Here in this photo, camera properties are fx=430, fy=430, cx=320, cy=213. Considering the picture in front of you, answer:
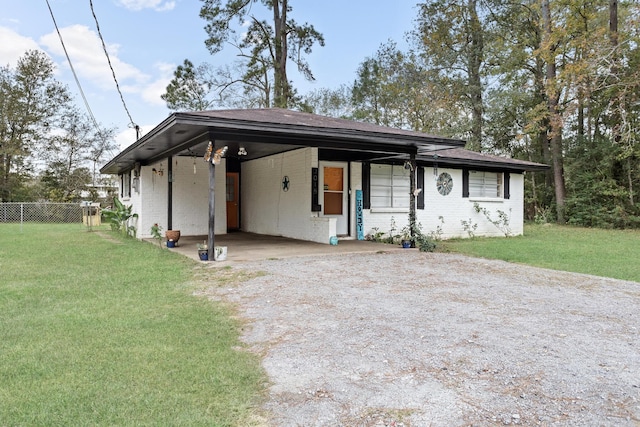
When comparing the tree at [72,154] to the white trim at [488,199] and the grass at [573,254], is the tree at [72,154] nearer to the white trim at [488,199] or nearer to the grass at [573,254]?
the white trim at [488,199]

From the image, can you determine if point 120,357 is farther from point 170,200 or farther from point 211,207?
point 170,200

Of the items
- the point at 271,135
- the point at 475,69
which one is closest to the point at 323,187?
the point at 271,135

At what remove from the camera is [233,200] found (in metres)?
13.6

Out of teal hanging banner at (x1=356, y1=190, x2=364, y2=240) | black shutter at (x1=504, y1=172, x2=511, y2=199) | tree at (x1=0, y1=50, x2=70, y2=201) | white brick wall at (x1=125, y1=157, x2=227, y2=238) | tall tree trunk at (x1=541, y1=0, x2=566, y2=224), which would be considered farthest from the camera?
tree at (x1=0, y1=50, x2=70, y2=201)

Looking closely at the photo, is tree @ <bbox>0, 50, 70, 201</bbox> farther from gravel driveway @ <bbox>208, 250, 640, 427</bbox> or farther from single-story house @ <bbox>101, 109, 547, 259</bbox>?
gravel driveway @ <bbox>208, 250, 640, 427</bbox>

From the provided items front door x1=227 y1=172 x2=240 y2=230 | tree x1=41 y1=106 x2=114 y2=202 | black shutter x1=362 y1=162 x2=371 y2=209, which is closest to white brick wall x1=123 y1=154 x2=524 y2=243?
black shutter x1=362 y1=162 x2=371 y2=209

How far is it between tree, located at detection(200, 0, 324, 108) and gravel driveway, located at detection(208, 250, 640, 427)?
1545 cm

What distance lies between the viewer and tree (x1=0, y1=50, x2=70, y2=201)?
2272 cm

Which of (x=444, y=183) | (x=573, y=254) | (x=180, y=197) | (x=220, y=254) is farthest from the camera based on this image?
(x=444, y=183)

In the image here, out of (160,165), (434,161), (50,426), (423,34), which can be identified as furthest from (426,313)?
(423,34)

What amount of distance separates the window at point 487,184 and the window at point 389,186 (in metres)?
2.14

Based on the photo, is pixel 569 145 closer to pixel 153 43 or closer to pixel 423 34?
pixel 423 34

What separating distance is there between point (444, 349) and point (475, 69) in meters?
20.7

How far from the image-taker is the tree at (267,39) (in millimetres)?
19609
